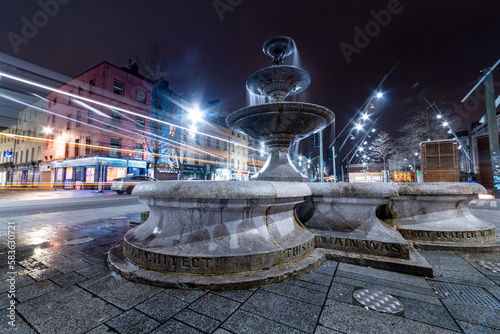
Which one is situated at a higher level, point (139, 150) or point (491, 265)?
point (139, 150)

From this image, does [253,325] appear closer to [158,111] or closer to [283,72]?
[283,72]

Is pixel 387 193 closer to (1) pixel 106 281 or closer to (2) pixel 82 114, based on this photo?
(1) pixel 106 281

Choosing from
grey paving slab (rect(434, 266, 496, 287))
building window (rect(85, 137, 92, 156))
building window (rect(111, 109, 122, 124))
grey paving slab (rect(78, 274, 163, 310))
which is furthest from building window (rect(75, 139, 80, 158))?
grey paving slab (rect(434, 266, 496, 287))

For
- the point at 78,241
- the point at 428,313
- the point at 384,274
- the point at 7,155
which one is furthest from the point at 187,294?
the point at 7,155

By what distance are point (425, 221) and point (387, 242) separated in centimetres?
185

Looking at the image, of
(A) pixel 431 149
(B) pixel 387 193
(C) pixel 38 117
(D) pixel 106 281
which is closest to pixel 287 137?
(B) pixel 387 193

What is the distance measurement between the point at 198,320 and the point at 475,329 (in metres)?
2.20

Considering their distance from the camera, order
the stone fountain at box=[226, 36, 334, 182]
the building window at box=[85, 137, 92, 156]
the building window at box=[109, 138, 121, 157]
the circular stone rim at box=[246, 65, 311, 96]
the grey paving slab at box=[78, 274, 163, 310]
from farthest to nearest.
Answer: the building window at box=[109, 138, 121, 157] → the building window at box=[85, 137, 92, 156] → the circular stone rim at box=[246, 65, 311, 96] → the stone fountain at box=[226, 36, 334, 182] → the grey paving slab at box=[78, 274, 163, 310]

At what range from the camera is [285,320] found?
184cm

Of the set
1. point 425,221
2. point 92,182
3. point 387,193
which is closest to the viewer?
point 387,193

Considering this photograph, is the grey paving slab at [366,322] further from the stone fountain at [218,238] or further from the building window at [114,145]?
the building window at [114,145]

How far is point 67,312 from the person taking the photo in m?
1.94

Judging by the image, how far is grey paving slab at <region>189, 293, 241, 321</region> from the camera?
1.92m

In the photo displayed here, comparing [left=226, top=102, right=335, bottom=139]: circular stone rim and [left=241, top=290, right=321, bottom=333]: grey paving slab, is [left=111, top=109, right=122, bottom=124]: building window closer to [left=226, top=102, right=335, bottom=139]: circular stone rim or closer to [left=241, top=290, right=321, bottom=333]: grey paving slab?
[left=226, top=102, right=335, bottom=139]: circular stone rim
